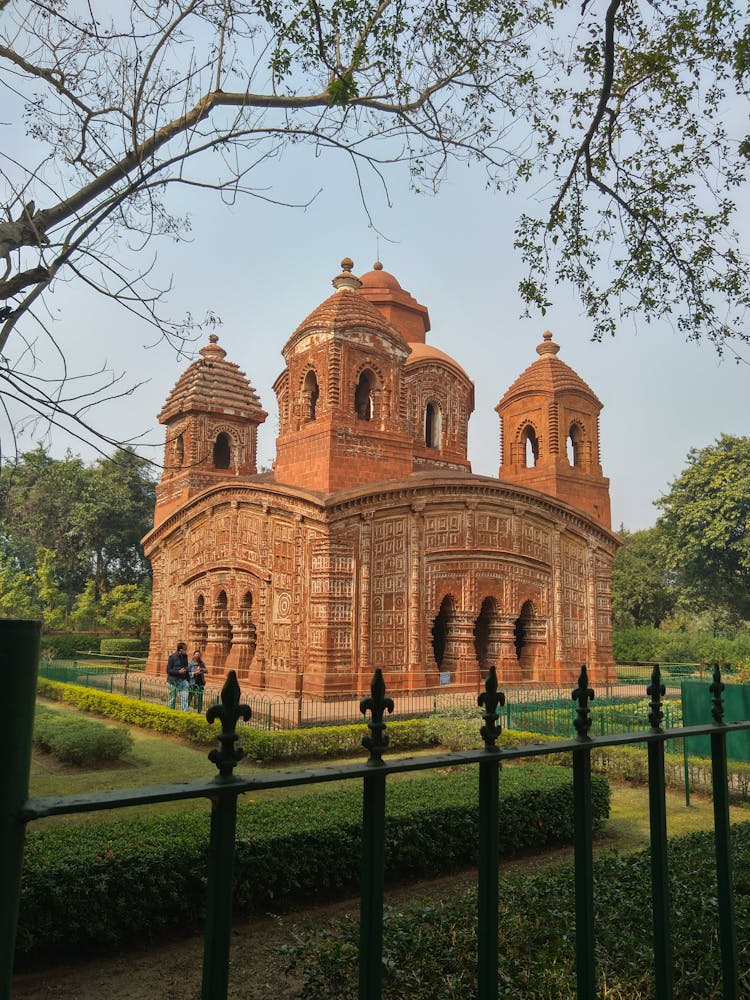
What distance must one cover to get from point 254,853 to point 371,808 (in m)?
4.71

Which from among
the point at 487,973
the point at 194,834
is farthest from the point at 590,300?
the point at 487,973

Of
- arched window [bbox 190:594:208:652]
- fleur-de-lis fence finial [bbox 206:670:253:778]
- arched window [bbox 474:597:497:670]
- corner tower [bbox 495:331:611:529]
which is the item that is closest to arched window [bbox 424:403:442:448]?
corner tower [bbox 495:331:611:529]

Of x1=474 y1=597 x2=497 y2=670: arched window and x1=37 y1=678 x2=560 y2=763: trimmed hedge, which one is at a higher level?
x1=474 y1=597 x2=497 y2=670: arched window

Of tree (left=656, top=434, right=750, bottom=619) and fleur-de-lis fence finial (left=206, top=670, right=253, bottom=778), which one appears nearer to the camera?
fleur-de-lis fence finial (left=206, top=670, right=253, bottom=778)

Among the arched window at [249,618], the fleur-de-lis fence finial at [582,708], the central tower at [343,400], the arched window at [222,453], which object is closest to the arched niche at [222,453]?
the arched window at [222,453]

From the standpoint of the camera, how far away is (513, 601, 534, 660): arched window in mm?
19625

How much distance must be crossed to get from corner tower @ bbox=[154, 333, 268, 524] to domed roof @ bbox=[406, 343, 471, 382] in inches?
193

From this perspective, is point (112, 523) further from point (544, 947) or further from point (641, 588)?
point (544, 947)

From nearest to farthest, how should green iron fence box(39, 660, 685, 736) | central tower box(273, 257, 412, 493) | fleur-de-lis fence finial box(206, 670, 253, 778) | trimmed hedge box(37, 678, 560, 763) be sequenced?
1. fleur-de-lis fence finial box(206, 670, 253, 778)
2. trimmed hedge box(37, 678, 560, 763)
3. green iron fence box(39, 660, 685, 736)
4. central tower box(273, 257, 412, 493)

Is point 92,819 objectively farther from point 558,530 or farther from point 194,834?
point 558,530

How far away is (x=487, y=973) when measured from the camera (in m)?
Answer: 1.64

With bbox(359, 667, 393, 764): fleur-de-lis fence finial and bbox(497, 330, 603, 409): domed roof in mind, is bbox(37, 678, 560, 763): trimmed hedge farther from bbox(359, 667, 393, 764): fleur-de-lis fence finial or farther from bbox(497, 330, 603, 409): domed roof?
bbox(497, 330, 603, 409): domed roof

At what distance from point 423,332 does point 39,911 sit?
72.8 ft

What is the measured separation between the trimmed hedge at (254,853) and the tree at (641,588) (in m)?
31.2
